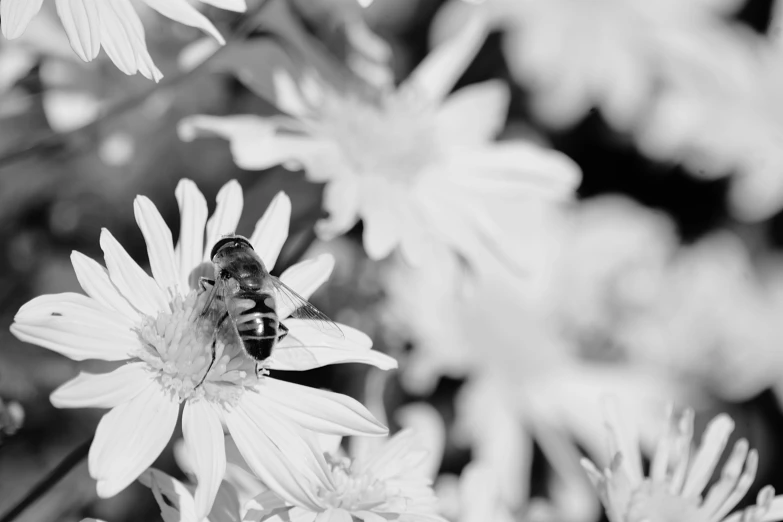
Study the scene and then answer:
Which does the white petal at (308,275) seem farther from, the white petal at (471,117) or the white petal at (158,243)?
the white petal at (471,117)

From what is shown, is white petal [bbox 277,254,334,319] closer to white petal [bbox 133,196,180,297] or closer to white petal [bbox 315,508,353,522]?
white petal [bbox 133,196,180,297]

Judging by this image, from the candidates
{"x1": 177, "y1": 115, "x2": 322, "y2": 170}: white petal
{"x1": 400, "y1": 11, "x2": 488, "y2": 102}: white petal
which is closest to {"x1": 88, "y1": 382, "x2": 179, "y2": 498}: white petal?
{"x1": 177, "y1": 115, "x2": 322, "y2": 170}: white petal

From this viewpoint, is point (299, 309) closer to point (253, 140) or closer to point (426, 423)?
point (253, 140)

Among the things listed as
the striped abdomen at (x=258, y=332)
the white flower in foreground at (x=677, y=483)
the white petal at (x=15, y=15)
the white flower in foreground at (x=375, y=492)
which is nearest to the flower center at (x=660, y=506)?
the white flower in foreground at (x=677, y=483)

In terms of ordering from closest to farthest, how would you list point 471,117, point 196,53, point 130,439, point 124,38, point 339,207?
point 130,439 → point 124,38 → point 339,207 → point 196,53 → point 471,117

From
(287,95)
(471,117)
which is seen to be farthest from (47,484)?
(471,117)

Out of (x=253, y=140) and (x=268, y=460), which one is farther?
(x=253, y=140)
